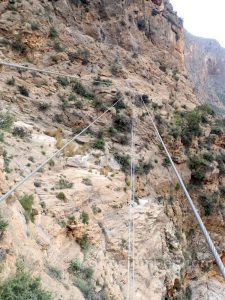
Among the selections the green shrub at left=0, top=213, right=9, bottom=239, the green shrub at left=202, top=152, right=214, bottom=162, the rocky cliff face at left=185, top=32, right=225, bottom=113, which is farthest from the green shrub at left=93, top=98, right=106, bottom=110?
→ the rocky cliff face at left=185, top=32, right=225, bottom=113

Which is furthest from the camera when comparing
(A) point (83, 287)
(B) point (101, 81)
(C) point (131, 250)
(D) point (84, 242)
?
(B) point (101, 81)

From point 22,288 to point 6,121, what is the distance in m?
9.49

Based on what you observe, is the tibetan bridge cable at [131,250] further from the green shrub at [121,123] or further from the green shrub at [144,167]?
the green shrub at [121,123]

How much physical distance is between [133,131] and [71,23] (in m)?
12.1

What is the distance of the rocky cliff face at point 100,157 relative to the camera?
8734mm

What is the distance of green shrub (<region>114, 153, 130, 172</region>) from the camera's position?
52.5 feet

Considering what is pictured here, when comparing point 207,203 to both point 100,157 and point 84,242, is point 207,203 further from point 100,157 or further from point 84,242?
point 84,242

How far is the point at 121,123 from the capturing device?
18953 millimetres

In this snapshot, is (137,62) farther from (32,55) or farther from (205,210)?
(205,210)

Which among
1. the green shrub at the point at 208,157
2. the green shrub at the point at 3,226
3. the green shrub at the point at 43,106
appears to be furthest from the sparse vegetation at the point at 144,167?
the green shrub at the point at 3,226

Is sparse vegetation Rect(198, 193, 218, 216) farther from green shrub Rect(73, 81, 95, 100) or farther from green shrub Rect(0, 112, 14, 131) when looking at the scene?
green shrub Rect(0, 112, 14, 131)

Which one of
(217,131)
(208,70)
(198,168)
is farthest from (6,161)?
(208,70)

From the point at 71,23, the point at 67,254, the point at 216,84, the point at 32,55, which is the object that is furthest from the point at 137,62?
the point at 216,84

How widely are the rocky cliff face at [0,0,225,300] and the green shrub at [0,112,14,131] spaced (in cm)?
7
